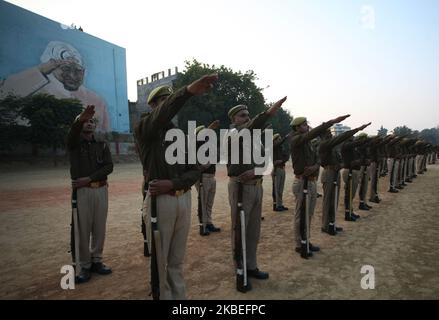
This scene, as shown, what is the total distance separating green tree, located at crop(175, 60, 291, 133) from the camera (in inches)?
1489

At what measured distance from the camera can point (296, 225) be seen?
579 centimetres

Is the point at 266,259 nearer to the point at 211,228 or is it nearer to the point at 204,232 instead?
the point at 204,232

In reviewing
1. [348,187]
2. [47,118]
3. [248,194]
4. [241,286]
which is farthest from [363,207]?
[47,118]

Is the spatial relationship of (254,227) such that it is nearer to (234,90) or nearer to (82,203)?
(82,203)

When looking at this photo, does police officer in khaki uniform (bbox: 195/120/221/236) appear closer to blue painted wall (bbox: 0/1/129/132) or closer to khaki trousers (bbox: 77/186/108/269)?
khaki trousers (bbox: 77/186/108/269)

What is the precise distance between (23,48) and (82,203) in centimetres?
3571

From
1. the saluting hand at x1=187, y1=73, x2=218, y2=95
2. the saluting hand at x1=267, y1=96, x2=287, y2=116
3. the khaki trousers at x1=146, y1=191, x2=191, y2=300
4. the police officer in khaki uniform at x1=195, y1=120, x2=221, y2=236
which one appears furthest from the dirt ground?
the saluting hand at x1=187, y1=73, x2=218, y2=95

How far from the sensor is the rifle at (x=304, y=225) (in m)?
5.44

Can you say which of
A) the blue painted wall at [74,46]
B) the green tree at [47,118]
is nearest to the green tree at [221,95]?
the blue painted wall at [74,46]

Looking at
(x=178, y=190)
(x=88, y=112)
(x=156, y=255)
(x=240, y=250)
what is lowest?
(x=240, y=250)

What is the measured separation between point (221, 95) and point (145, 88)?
25.7 meters

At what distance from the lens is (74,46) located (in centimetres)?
3750

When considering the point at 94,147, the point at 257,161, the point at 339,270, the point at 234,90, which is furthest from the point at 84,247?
the point at 234,90

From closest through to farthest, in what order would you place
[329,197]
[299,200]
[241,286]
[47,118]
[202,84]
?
[202,84] → [241,286] → [299,200] → [329,197] → [47,118]
